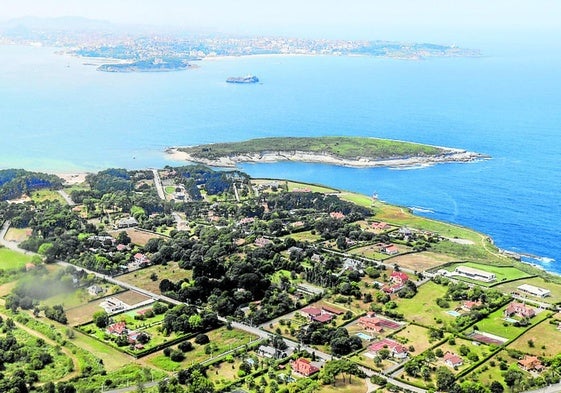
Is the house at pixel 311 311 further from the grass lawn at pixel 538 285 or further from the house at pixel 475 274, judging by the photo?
the grass lawn at pixel 538 285

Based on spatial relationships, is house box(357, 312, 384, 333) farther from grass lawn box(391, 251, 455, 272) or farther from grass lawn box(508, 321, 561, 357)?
grass lawn box(391, 251, 455, 272)

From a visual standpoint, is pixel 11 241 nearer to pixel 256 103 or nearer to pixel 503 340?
pixel 503 340

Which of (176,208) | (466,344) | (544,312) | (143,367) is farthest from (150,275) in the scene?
(544,312)

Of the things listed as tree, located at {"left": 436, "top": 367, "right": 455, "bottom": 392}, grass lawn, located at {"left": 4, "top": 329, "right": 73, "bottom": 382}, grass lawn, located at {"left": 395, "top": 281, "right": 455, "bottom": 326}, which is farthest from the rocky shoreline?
tree, located at {"left": 436, "top": 367, "right": 455, "bottom": 392}

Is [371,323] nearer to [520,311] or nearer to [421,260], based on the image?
[520,311]

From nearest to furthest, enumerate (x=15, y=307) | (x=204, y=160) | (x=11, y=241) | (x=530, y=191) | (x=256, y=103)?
(x=15, y=307) → (x=11, y=241) → (x=530, y=191) → (x=204, y=160) → (x=256, y=103)
